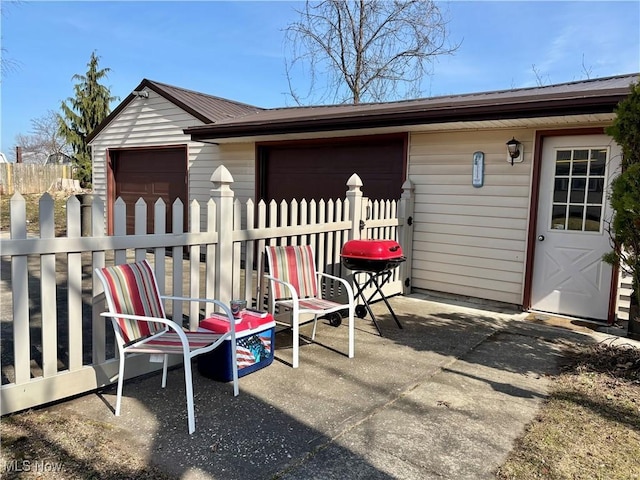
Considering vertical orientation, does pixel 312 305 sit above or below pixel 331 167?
below

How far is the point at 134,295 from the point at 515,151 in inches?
175

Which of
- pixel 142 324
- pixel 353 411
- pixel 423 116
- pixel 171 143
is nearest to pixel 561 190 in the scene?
pixel 423 116

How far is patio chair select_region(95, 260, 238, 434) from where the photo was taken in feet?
8.27

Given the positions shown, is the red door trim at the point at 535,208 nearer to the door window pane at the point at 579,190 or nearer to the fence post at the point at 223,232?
the door window pane at the point at 579,190

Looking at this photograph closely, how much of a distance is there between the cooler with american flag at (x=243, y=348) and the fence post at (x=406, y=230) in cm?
310

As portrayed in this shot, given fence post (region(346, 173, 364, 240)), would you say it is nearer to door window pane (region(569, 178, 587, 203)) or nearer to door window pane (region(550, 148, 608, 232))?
door window pane (region(550, 148, 608, 232))

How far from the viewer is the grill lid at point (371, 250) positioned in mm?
4328

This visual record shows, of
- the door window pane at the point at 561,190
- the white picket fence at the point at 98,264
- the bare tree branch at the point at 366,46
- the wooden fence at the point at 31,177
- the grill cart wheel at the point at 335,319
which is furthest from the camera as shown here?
the wooden fence at the point at 31,177

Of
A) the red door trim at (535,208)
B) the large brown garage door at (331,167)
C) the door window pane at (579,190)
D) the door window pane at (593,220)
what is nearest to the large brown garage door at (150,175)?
the large brown garage door at (331,167)

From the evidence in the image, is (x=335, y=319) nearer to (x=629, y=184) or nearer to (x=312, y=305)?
(x=312, y=305)

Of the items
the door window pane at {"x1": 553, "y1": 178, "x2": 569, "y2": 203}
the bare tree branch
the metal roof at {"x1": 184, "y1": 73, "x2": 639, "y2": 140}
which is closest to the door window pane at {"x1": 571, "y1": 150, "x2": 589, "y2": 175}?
the door window pane at {"x1": 553, "y1": 178, "x2": 569, "y2": 203}

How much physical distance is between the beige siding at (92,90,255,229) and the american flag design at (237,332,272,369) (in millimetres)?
5191

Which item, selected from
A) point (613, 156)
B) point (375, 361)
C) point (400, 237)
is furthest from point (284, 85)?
point (375, 361)

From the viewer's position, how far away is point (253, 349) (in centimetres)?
325
